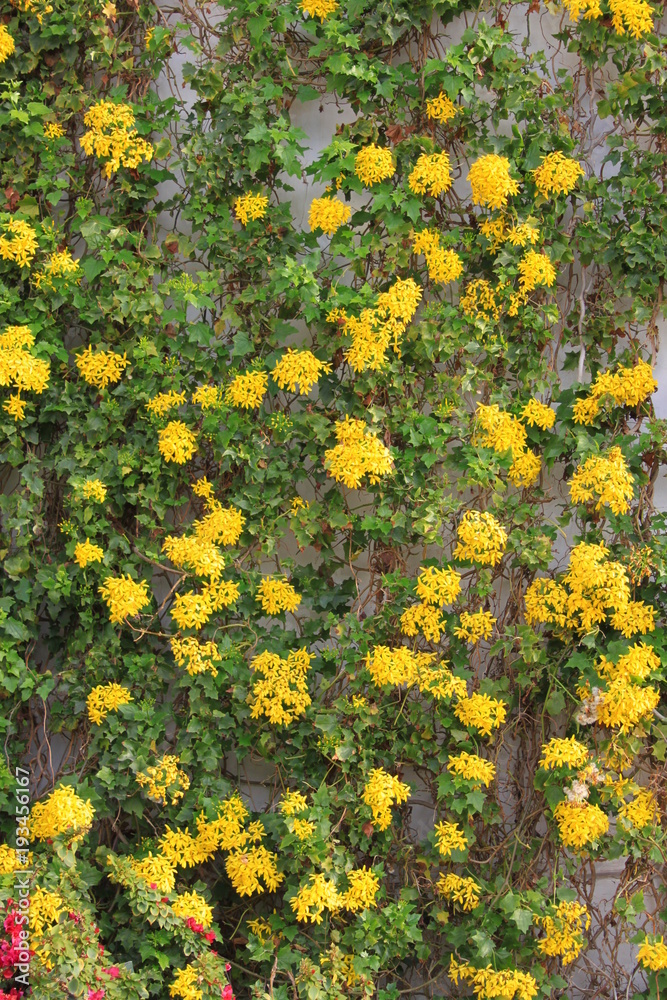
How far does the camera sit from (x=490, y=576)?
2771 millimetres

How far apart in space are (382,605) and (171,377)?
0.91 metres

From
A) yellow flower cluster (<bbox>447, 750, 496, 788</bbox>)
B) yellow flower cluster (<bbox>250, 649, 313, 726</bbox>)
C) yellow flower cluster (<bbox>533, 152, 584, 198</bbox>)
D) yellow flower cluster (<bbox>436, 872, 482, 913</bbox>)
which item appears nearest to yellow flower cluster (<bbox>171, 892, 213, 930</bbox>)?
yellow flower cluster (<bbox>250, 649, 313, 726</bbox>)

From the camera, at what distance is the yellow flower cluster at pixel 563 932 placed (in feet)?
8.55

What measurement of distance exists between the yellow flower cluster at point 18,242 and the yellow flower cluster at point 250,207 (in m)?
0.60

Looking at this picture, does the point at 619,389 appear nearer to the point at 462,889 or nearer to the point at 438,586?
the point at 438,586

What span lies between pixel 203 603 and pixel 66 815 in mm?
648

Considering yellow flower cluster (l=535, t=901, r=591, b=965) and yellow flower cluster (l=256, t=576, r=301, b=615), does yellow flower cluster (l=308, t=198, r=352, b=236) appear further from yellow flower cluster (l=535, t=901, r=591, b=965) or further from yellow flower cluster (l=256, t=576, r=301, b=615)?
yellow flower cluster (l=535, t=901, r=591, b=965)

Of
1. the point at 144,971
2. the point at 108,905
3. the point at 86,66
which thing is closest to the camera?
the point at 144,971

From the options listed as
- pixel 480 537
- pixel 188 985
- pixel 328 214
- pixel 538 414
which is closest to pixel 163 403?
pixel 328 214

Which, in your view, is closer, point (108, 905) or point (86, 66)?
point (108, 905)

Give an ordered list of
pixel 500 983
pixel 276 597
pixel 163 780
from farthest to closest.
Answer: pixel 276 597 → pixel 163 780 → pixel 500 983

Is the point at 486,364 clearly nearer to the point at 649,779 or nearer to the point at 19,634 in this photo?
the point at 649,779

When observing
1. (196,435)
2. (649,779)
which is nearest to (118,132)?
(196,435)

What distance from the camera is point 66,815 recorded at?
8.18 ft
